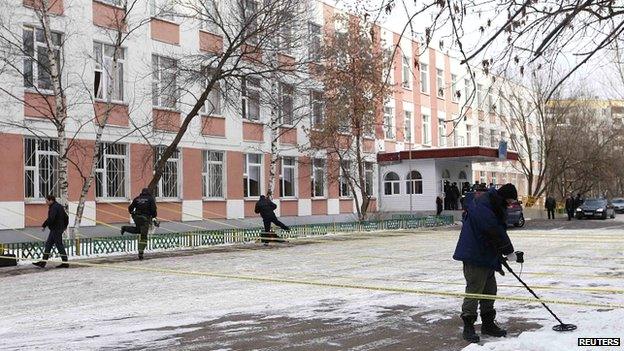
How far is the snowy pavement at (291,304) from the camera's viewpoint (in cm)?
759

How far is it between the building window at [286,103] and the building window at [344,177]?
342 centimetres

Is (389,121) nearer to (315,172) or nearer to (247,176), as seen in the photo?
(315,172)

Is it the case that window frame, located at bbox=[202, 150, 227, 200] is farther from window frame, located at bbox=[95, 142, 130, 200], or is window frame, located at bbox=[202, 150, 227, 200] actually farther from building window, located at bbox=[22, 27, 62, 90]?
building window, located at bbox=[22, 27, 62, 90]

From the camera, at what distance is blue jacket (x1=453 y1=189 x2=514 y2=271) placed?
7.41m

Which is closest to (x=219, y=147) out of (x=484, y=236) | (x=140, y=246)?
(x=140, y=246)

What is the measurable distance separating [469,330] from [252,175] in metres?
26.4

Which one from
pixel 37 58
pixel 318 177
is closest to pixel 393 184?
pixel 318 177

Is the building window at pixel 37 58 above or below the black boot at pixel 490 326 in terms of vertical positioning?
above

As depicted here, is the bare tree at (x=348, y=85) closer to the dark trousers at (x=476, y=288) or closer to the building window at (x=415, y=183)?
the building window at (x=415, y=183)

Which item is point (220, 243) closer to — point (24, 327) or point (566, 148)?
point (24, 327)

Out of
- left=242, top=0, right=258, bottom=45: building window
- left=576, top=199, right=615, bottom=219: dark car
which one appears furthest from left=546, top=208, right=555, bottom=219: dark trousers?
left=242, top=0, right=258, bottom=45: building window

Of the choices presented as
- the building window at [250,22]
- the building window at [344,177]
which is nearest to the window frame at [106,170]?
the building window at [250,22]

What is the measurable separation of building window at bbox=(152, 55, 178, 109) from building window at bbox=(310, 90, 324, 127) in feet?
21.5

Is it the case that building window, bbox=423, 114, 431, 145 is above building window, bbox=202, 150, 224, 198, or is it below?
above
